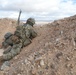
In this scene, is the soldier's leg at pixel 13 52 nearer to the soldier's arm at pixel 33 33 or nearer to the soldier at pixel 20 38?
the soldier at pixel 20 38

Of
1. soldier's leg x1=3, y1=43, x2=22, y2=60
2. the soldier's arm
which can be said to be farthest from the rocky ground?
the soldier's arm

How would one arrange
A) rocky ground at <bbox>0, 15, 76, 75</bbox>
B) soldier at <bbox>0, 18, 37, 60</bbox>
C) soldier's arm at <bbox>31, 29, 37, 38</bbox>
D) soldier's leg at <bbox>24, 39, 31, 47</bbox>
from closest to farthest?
rocky ground at <bbox>0, 15, 76, 75</bbox>
soldier at <bbox>0, 18, 37, 60</bbox>
soldier's leg at <bbox>24, 39, 31, 47</bbox>
soldier's arm at <bbox>31, 29, 37, 38</bbox>

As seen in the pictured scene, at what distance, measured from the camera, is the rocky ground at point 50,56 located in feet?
20.6

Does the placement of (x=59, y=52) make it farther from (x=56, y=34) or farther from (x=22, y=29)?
(x=22, y=29)

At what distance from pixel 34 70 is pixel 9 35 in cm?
313

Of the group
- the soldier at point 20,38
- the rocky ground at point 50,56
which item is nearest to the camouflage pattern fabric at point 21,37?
the soldier at point 20,38

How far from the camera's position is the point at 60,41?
23.3 feet

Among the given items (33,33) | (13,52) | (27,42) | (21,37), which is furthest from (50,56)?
(33,33)

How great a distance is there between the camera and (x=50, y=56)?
669 cm

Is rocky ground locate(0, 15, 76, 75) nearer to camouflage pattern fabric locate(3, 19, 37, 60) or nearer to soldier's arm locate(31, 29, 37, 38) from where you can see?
camouflage pattern fabric locate(3, 19, 37, 60)

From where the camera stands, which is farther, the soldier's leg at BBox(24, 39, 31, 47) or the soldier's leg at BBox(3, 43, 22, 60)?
the soldier's leg at BBox(24, 39, 31, 47)

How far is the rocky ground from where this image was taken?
6.28m

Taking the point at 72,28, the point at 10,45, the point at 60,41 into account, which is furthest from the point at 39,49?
the point at 10,45

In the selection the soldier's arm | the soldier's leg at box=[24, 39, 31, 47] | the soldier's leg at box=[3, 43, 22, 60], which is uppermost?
the soldier's arm
